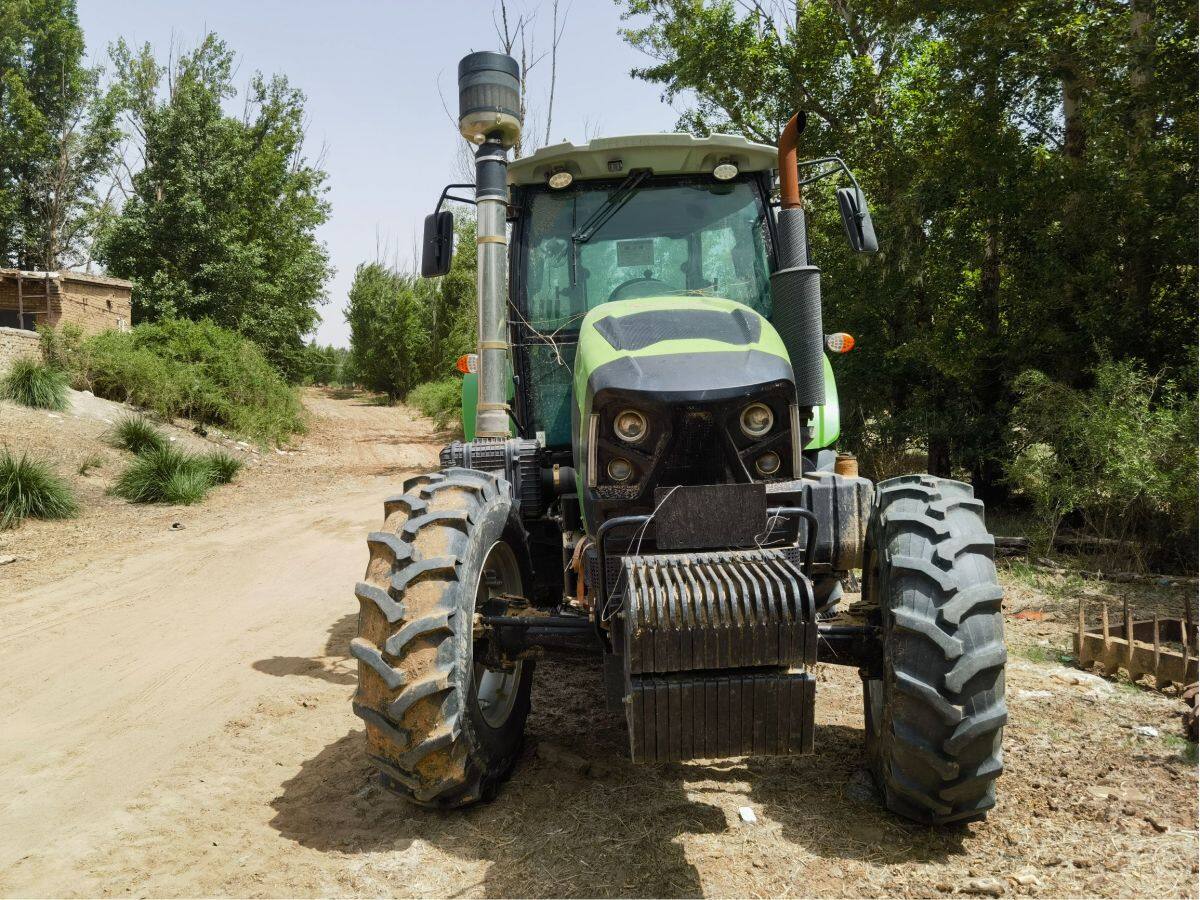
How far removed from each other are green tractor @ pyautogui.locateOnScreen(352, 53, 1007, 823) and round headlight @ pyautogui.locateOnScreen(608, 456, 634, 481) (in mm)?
16

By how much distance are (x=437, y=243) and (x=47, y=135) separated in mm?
35991

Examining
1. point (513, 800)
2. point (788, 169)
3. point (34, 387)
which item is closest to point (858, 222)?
point (788, 169)

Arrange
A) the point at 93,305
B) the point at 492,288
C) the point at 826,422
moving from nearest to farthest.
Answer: the point at 492,288 → the point at 826,422 → the point at 93,305

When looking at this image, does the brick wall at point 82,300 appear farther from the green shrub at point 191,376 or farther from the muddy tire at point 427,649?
the muddy tire at point 427,649

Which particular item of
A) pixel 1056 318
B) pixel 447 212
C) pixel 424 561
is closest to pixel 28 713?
pixel 424 561

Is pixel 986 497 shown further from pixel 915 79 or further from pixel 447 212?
pixel 447 212

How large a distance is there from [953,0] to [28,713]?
10562 mm

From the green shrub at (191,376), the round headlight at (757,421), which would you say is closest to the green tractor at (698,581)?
the round headlight at (757,421)

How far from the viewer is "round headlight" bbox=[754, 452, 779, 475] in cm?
343

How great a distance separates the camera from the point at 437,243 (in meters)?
4.97

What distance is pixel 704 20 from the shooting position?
1572 centimetres

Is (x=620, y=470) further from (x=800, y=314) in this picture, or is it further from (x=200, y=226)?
(x=200, y=226)

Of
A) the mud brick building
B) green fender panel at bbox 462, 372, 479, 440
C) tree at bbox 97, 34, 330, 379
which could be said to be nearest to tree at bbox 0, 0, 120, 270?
tree at bbox 97, 34, 330, 379

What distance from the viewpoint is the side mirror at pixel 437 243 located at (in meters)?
4.97
